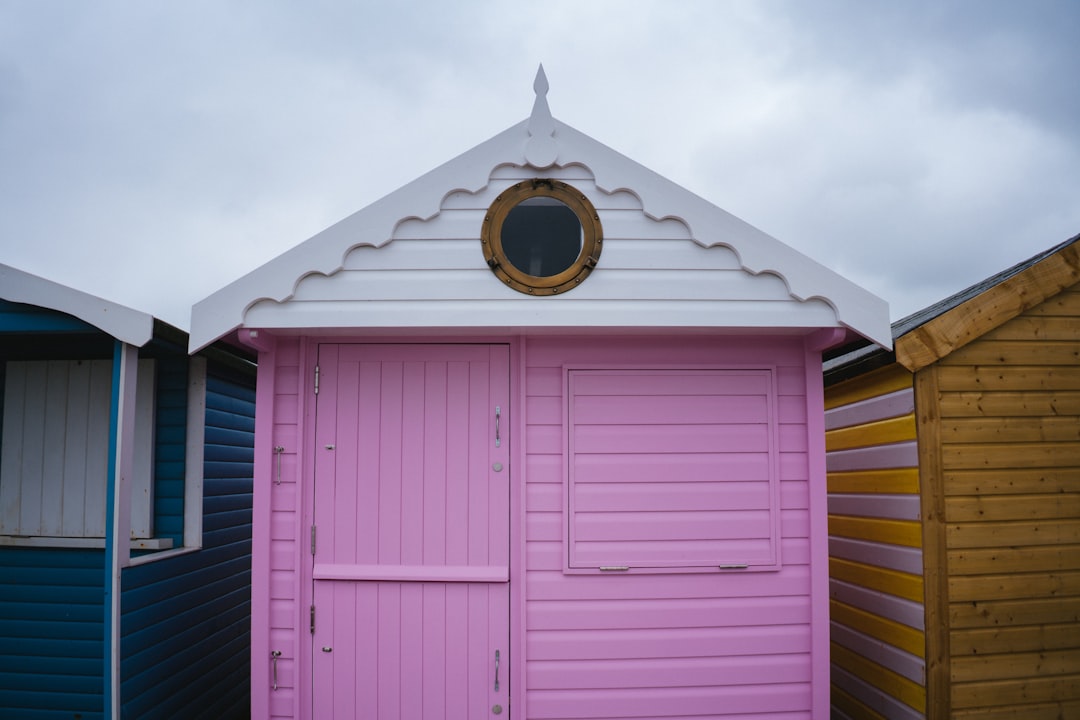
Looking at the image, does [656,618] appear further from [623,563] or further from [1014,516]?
[1014,516]

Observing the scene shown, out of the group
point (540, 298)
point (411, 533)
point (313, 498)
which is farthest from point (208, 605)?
point (540, 298)

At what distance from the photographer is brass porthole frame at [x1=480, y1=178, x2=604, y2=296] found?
3719mm

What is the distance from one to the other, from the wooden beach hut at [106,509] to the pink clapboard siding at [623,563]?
0.83 m

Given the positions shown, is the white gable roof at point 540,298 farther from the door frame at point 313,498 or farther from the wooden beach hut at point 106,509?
the wooden beach hut at point 106,509

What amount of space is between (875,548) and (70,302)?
16.0ft

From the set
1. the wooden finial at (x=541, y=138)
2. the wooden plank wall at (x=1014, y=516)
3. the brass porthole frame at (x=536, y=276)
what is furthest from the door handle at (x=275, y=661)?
the wooden plank wall at (x=1014, y=516)

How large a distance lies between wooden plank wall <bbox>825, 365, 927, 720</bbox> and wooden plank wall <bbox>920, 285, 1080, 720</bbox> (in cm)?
19

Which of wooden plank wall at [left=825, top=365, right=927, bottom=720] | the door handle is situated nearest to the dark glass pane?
wooden plank wall at [left=825, top=365, right=927, bottom=720]

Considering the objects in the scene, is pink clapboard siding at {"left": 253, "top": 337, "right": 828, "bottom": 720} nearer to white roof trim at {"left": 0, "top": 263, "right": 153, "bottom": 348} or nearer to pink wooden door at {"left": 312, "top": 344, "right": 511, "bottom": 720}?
pink wooden door at {"left": 312, "top": 344, "right": 511, "bottom": 720}

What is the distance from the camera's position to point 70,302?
12.8ft

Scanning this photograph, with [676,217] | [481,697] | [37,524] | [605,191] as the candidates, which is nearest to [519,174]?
[605,191]

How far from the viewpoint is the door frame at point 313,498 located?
391 centimetres

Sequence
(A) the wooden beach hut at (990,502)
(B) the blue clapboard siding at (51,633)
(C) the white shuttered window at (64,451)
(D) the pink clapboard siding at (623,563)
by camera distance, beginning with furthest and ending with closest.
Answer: (C) the white shuttered window at (64,451) < (B) the blue clapboard siding at (51,633) < (D) the pink clapboard siding at (623,563) < (A) the wooden beach hut at (990,502)

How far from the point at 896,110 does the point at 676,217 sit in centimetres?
2574
